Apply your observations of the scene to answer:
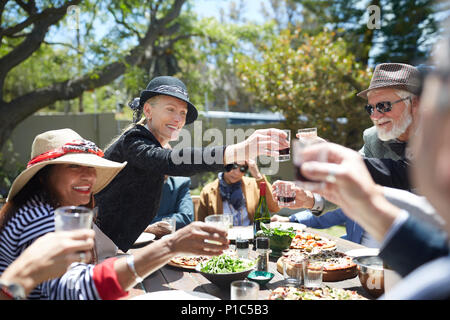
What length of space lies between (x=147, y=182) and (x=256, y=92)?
7973 millimetres

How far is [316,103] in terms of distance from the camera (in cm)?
991

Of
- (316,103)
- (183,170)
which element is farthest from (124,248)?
(316,103)

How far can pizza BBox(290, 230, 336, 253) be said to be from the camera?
9.62 ft

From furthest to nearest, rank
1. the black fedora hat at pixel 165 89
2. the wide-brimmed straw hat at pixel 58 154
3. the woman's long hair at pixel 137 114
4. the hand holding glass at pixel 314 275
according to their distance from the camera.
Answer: the woman's long hair at pixel 137 114 < the black fedora hat at pixel 165 89 < the hand holding glass at pixel 314 275 < the wide-brimmed straw hat at pixel 58 154

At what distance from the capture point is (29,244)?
1.68m

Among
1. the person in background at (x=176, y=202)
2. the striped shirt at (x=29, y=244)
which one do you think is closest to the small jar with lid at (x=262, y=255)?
the striped shirt at (x=29, y=244)

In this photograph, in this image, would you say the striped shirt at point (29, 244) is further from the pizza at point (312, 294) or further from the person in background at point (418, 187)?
the person in background at point (418, 187)

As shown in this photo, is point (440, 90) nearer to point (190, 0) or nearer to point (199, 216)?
point (199, 216)

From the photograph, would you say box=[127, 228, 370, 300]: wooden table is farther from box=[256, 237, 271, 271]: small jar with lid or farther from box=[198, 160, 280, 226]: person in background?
box=[198, 160, 280, 226]: person in background

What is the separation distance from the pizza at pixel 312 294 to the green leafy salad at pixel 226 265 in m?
0.34

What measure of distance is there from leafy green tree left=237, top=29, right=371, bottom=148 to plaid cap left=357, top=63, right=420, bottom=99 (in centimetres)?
668

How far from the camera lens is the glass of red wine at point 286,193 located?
108 inches

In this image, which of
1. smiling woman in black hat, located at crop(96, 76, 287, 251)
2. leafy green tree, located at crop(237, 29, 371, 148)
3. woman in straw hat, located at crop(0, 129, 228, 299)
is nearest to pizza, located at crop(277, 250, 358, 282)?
smiling woman in black hat, located at crop(96, 76, 287, 251)
